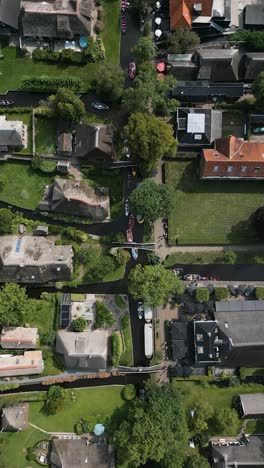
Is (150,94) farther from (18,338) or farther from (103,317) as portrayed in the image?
(18,338)

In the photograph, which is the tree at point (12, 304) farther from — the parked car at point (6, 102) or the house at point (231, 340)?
the parked car at point (6, 102)

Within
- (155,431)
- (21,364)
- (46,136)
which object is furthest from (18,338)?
(46,136)

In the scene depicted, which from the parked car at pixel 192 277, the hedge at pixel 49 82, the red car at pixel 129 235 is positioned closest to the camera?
the parked car at pixel 192 277

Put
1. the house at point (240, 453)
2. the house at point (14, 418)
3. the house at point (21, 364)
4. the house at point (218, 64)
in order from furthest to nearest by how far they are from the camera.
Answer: the house at point (218, 64), the house at point (21, 364), the house at point (14, 418), the house at point (240, 453)

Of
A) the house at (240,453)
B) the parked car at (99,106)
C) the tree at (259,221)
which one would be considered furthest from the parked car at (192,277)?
the parked car at (99,106)

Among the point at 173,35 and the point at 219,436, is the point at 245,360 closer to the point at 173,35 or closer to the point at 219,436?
the point at 219,436

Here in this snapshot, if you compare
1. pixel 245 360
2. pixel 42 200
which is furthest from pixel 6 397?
pixel 245 360

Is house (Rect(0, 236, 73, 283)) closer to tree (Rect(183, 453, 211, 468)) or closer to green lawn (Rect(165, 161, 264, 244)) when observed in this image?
green lawn (Rect(165, 161, 264, 244))
